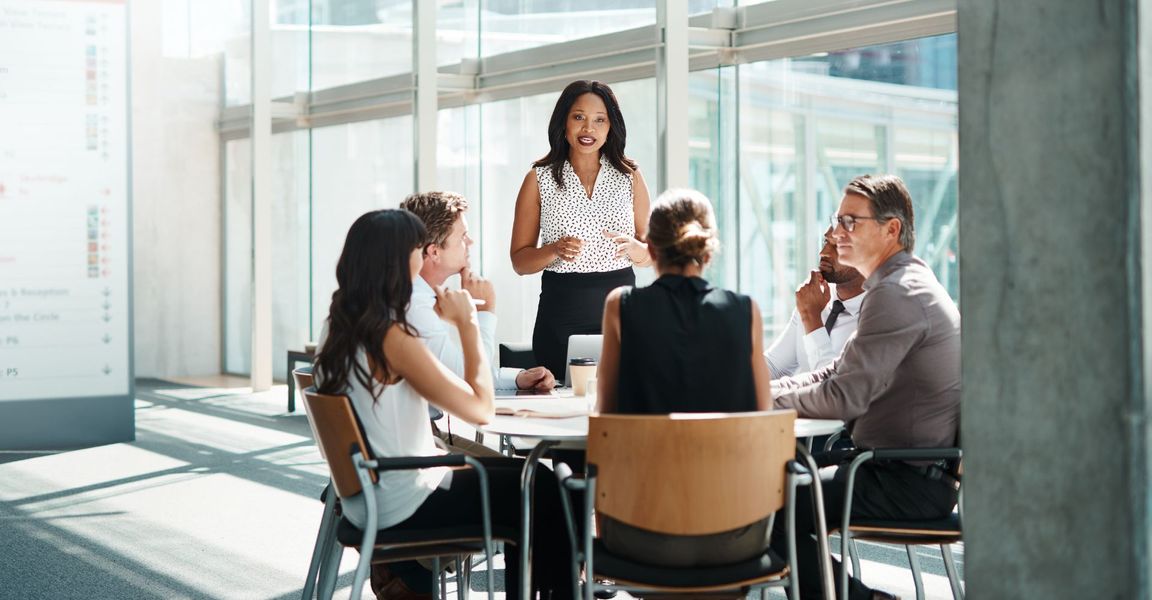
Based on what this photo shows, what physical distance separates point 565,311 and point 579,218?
35cm

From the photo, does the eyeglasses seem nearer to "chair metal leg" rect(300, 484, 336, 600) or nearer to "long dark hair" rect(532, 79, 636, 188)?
"long dark hair" rect(532, 79, 636, 188)

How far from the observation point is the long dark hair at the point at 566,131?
4418 mm

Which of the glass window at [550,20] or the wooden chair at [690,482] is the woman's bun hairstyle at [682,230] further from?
the glass window at [550,20]

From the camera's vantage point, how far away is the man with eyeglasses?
3.07m

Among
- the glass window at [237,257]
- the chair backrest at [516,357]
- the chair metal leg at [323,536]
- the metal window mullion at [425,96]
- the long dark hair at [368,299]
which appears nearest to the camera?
the long dark hair at [368,299]

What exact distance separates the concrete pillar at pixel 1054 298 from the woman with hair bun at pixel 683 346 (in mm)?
603

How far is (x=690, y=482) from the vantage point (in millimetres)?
2535

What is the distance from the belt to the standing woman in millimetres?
1511

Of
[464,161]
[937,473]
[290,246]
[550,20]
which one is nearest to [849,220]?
[937,473]

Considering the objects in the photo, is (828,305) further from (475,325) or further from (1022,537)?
(1022,537)

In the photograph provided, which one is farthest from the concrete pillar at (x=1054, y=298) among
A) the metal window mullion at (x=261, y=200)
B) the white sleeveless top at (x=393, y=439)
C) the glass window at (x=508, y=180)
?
the metal window mullion at (x=261, y=200)

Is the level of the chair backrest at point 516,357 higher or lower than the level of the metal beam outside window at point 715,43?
lower

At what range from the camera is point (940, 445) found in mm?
3135

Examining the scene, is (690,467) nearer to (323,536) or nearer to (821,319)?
(323,536)
